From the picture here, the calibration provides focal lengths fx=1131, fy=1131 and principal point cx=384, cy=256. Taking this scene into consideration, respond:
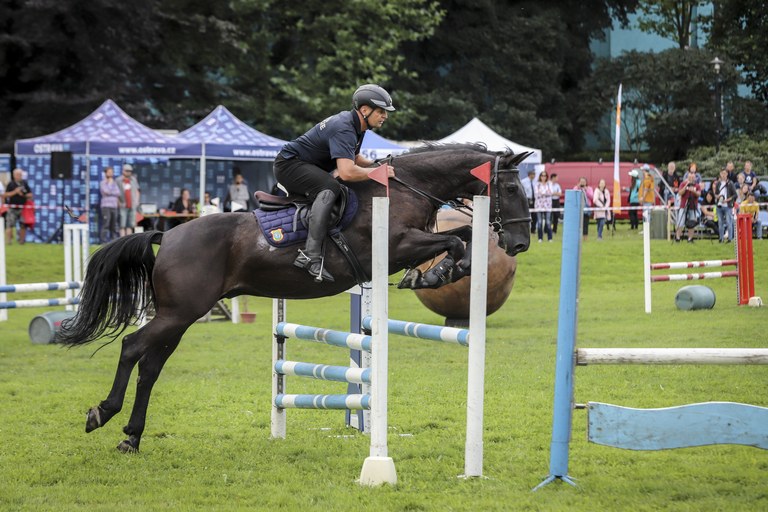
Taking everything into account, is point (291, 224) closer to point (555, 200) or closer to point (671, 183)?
point (555, 200)

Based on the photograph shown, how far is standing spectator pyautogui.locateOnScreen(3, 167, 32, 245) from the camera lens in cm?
2573

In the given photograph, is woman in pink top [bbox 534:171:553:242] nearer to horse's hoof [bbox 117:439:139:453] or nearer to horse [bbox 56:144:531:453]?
horse [bbox 56:144:531:453]

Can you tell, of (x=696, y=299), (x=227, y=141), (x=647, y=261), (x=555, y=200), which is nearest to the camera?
(x=647, y=261)

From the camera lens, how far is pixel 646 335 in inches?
529

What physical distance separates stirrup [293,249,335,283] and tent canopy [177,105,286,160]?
676 inches

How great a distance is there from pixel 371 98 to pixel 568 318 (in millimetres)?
2444

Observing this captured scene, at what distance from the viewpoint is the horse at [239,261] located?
771cm

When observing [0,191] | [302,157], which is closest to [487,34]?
[0,191]

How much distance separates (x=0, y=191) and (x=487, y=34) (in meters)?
23.3

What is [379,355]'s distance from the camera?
21.1 feet

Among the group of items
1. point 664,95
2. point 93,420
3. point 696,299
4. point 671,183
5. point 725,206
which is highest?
point 664,95

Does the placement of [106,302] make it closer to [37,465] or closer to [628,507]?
[37,465]

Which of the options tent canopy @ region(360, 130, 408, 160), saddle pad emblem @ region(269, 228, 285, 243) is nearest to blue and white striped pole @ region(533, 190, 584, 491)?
saddle pad emblem @ region(269, 228, 285, 243)

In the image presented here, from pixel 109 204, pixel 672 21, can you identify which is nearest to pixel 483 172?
pixel 109 204
